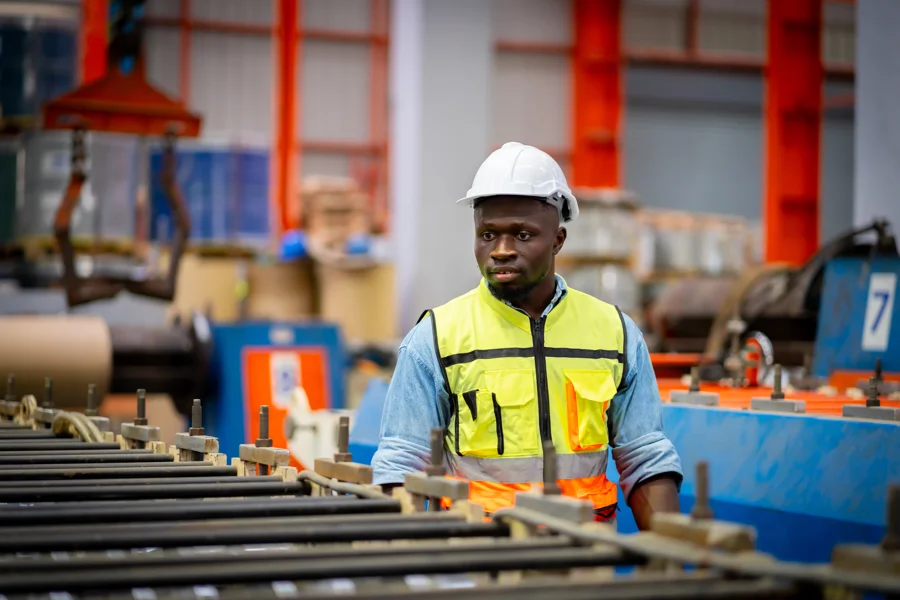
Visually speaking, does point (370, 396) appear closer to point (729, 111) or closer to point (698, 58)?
point (698, 58)

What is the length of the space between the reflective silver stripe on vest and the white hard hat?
25.2 inches

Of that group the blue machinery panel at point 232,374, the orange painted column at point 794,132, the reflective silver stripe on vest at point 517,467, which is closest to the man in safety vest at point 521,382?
the reflective silver stripe on vest at point 517,467

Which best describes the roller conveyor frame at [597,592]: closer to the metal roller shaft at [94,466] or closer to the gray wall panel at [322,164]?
the metal roller shaft at [94,466]

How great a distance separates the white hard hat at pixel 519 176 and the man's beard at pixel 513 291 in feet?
0.72

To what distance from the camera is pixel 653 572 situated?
172 cm

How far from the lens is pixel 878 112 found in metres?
6.75

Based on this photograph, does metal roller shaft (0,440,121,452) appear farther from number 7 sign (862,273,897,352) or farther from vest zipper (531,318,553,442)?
number 7 sign (862,273,897,352)

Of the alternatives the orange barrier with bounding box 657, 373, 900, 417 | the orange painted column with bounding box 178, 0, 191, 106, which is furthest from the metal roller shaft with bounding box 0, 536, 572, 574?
the orange painted column with bounding box 178, 0, 191, 106

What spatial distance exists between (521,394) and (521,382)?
3cm

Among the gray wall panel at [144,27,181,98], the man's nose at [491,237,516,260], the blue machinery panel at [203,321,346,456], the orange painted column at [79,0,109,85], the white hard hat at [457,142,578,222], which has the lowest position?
the blue machinery panel at [203,321,346,456]

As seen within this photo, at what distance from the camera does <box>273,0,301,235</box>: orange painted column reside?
Result: 1692 cm

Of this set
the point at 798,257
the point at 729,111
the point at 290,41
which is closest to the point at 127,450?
the point at 798,257

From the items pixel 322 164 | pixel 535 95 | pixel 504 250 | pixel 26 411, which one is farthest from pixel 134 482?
pixel 322 164

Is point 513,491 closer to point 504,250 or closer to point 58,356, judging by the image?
point 504,250
